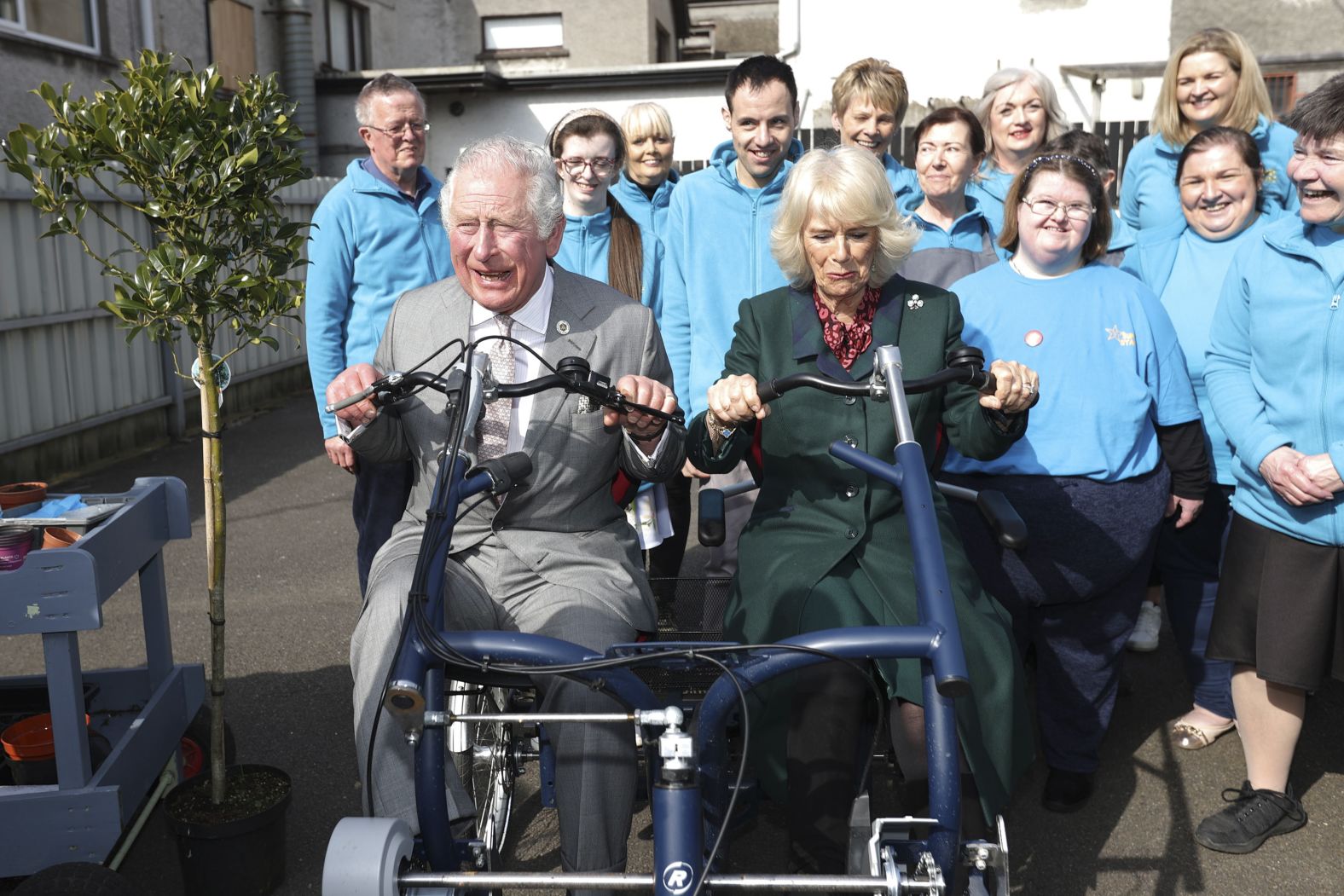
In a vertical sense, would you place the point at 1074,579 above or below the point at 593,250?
below

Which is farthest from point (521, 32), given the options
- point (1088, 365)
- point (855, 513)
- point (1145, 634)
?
point (855, 513)

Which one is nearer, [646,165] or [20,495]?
[20,495]

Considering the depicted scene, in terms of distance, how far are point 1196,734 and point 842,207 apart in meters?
2.30

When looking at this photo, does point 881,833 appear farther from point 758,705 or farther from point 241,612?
point 241,612

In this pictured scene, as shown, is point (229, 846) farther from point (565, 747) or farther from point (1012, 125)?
point (1012, 125)

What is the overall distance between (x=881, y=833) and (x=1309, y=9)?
1772cm

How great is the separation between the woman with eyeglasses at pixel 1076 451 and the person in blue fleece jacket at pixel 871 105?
3.19 feet

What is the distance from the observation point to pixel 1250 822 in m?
3.28

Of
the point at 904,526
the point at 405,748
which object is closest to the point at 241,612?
the point at 405,748

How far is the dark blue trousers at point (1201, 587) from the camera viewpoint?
12.8 ft

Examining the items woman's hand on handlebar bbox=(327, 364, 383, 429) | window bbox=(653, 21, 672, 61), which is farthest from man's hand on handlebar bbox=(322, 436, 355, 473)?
window bbox=(653, 21, 672, 61)

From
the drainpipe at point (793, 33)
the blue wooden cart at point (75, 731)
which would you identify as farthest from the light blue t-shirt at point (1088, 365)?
the drainpipe at point (793, 33)

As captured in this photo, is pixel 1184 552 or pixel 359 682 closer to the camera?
pixel 359 682

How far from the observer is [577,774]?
2.44 meters
